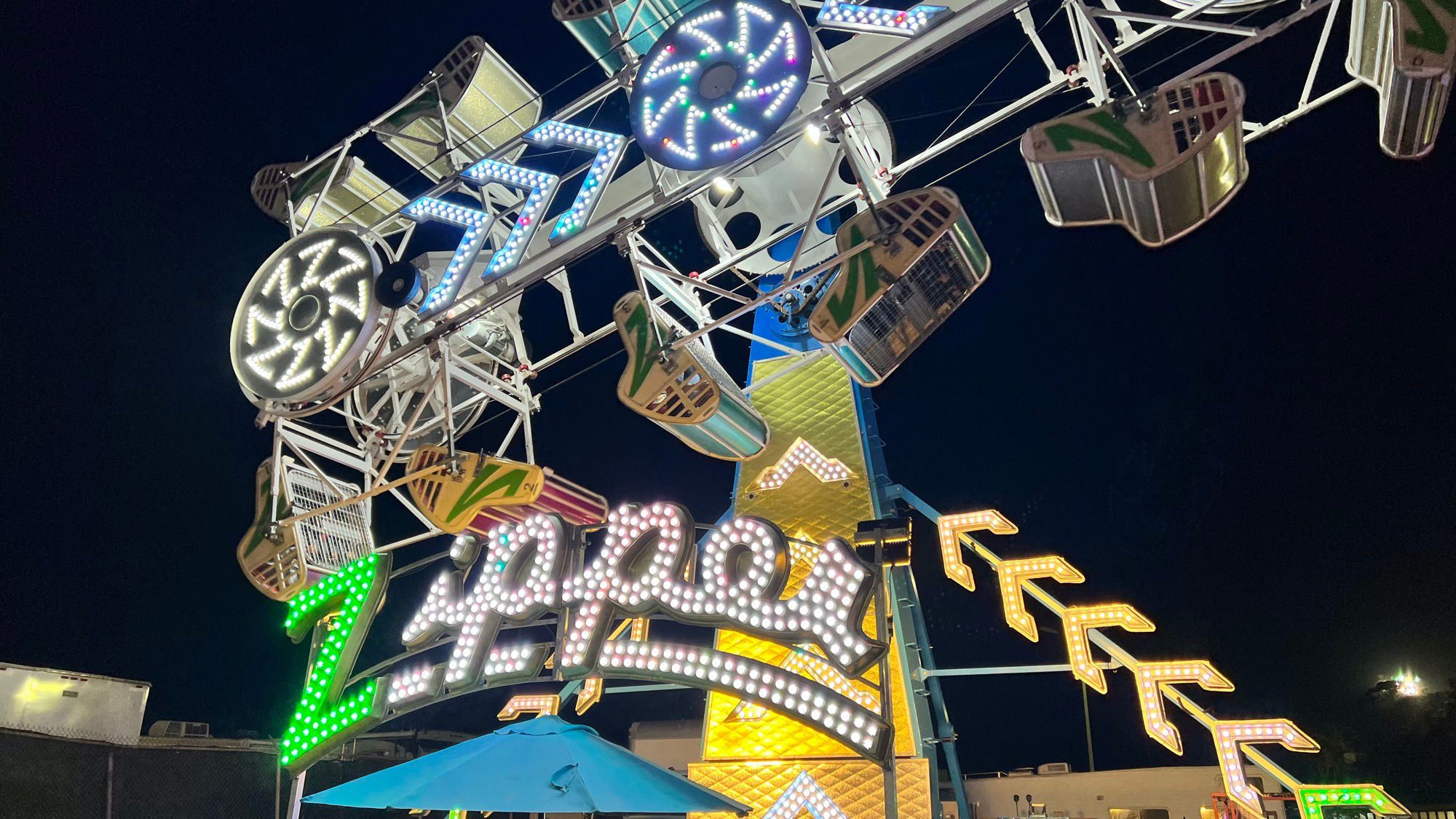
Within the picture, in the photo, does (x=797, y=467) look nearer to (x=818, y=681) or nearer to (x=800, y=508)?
(x=800, y=508)

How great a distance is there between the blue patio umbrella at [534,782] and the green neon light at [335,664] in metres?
2.05

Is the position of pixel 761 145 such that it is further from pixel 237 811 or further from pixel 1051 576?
pixel 237 811

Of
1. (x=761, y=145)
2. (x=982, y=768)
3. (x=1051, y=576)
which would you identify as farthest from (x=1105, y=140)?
(x=982, y=768)

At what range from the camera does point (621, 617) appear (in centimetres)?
890

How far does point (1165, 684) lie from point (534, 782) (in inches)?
222

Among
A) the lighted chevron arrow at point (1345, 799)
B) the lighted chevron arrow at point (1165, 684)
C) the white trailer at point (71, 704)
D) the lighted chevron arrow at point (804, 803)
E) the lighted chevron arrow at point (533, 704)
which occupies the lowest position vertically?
the lighted chevron arrow at point (1345, 799)

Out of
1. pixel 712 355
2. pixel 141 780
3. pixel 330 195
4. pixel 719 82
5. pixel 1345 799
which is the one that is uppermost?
pixel 330 195

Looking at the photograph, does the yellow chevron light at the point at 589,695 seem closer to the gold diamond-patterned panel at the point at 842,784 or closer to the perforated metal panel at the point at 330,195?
the gold diamond-patterned panel at the point at 842,784

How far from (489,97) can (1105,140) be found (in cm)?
768

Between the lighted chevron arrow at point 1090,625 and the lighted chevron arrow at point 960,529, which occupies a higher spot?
the lighted chevron arrow at point 960,529

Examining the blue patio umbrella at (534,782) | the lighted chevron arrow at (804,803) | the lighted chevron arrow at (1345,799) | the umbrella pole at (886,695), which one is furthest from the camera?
the lighted chevron arrow at (804,803)

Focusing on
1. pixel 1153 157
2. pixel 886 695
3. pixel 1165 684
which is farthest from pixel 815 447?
pixel 1153 157

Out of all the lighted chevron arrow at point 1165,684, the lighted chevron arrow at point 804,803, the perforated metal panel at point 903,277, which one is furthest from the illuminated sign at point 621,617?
the lighted chevron arrow at point 1165,684

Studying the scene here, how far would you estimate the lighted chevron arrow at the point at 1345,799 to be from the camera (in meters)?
6.88
